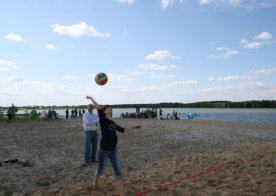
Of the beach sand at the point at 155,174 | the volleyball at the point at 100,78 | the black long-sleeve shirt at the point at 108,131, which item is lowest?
the beach sand at the point at 155,174

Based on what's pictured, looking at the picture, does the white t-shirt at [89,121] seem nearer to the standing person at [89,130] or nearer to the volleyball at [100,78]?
the standing person at [89,130]

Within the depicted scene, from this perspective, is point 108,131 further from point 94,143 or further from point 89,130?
point 94,143

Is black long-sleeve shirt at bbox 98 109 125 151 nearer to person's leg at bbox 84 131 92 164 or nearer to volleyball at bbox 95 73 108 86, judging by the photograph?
volleyball at bbox 95 73 108 86

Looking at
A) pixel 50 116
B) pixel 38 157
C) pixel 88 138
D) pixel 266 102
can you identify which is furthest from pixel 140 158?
pixel 266 102

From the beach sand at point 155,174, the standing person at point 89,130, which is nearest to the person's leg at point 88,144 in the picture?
the standing person at point 89,130

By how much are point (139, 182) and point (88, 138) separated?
2.99 metres

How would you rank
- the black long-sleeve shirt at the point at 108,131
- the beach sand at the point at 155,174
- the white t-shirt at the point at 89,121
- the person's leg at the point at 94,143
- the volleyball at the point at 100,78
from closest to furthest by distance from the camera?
the black long-sleeve shirt at the point at 108,131 → the beach sand at the point at 155,174 → the volleyball at the point at 100,78 → the white t-shirt at the point at 89,121 → the person's leg at the point at 94,143

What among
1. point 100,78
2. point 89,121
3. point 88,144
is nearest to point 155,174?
point 88,144

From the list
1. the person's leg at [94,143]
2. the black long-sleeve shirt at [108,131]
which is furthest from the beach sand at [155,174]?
the black long-sleeve shirt at [108,131]

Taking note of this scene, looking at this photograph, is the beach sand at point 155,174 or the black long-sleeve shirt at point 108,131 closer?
the black long-sleeve shirt at point 108,131

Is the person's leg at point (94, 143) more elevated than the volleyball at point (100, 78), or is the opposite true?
the volleyball at point (100, 78)

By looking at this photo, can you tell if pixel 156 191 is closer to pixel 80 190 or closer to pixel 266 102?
pixel 80 190

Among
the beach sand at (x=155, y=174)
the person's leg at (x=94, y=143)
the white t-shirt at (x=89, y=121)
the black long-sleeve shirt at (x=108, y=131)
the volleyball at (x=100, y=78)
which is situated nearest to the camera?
the black long-sleeve shirt at (x=108, y=131)

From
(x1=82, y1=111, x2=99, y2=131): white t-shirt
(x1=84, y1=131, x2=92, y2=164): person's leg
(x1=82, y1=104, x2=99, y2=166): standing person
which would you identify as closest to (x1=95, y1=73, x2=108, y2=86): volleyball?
(x1=82, y1=104, x2=99, y2=166): standing person
